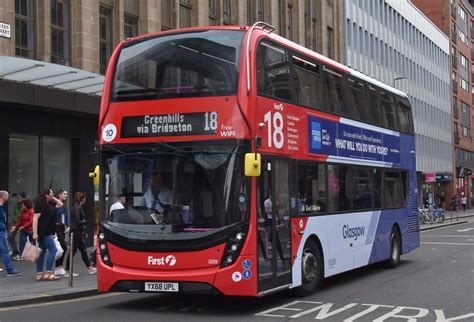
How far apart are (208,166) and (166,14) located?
53.7ft

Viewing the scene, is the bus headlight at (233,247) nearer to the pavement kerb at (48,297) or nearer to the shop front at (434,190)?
the pavement kerb at (48,297)

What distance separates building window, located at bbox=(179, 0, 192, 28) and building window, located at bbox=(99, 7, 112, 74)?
12.8 ft

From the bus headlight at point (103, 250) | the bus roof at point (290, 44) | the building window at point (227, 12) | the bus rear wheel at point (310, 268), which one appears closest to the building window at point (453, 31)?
the building window at point (227, 12)

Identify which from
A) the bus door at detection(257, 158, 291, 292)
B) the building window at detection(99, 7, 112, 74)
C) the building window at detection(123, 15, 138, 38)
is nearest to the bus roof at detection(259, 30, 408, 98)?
the bus door at detection(257, 158, 291, 292)

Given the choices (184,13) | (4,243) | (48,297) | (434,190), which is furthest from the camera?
(434,190)

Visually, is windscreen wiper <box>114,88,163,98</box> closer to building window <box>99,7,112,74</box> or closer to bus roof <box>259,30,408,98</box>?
bus roof <box>259,30,408,98</box>

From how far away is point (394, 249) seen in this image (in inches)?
598

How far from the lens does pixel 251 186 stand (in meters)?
8.80

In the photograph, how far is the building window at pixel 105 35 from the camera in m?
21.2

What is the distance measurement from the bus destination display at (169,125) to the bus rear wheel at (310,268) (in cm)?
292

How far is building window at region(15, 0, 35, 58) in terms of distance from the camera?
715 inches

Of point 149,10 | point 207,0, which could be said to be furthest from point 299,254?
point 207,0

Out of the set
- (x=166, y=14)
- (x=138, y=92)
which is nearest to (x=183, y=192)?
(x=138, y=92)

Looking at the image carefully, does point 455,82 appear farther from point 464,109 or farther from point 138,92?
point 138,92
